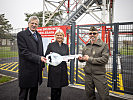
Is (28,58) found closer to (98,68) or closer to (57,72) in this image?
(57,72)

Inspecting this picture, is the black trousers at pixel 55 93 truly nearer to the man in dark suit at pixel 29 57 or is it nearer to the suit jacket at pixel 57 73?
the suit jacket at pixel 57 73

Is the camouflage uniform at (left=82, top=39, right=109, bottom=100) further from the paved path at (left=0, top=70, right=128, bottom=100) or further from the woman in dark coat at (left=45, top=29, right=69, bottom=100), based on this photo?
the paved path at (left=0, top=70, right=128, bottom=100)

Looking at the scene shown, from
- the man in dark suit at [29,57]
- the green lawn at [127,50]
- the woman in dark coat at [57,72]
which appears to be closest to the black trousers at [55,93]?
the woman in dark coat at [57,72]

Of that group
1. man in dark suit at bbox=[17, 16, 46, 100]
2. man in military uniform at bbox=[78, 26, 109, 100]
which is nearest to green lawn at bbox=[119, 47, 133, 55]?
man in military uniform at bbox=[78, 26, 109, 100]

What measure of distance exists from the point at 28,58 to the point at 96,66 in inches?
55.4

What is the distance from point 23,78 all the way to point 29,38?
87 centimetres

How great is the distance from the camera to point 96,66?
225cm

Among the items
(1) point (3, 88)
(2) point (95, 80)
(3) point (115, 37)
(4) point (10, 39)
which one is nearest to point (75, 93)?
(2) point (95, 80)

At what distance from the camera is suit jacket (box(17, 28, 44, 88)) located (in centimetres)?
220

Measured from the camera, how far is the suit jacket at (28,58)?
7.20 feet

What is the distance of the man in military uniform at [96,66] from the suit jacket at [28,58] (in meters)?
1.04

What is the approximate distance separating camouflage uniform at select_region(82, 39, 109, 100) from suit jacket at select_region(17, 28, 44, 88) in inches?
42.7

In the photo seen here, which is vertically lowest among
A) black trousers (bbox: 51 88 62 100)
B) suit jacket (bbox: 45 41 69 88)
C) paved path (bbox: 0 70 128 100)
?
paved path (bbox: 0 70 128 100)

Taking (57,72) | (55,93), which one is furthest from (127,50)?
(55,93)
